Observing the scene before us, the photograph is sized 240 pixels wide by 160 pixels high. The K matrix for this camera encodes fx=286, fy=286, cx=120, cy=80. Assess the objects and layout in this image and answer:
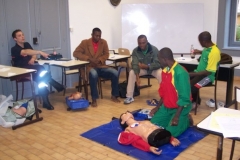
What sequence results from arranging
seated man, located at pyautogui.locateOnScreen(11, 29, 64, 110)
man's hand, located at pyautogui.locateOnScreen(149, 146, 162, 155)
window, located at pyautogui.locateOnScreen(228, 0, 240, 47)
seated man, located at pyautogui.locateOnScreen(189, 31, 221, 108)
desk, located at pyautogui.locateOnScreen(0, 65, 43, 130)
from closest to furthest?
man's hand, located at pyautogui.locateOnScreen(149, 146, 162, 155), desk, located at pyautogui.locateOnScreen(0, 65, 43, 130), seated man, located at pyautogui.locateOnScreen(189, 31, 221, 108), seated man, located at pyautogui.locateOnScreen(11, 29, 64, 110), window, located at pyautogui.locateOnScreen(228, 0, 240, 47)

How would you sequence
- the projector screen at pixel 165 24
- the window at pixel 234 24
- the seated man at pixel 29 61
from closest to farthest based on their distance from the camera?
1. the seated man at pixel 29 61
2. the window at pixel 234 24
3. the projector screen at pixel 165 24

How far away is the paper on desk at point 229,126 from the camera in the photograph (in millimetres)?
1513

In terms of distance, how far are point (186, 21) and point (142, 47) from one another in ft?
6.62

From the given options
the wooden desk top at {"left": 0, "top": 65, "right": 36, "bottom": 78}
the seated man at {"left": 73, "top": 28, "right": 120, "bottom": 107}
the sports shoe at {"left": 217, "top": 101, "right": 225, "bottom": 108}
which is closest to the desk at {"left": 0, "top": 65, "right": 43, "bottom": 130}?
the wooden desk top at {"left": 0, "top": 65, "right": 36, "bottom": 78}

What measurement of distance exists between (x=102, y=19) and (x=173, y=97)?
11.2 feet

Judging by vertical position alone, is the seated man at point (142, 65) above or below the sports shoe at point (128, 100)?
above

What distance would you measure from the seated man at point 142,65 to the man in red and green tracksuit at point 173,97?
4.03ft

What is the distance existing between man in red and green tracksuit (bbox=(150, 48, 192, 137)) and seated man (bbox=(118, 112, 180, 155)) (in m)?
0.15

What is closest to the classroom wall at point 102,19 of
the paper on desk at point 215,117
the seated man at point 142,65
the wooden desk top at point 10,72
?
the seated man at point 142,65

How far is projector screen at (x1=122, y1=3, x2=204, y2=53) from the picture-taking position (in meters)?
5.93

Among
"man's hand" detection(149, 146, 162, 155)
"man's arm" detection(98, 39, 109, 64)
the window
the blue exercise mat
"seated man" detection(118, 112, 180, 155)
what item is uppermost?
the window

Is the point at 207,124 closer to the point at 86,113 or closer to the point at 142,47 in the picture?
the point at 86,113

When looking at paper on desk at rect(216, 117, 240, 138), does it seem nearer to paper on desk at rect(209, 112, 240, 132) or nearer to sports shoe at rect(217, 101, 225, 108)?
paper on desk at rect(209, 112, 240, 132)

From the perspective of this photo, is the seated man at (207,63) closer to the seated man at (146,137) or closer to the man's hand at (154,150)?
the seated man at (146,137)
